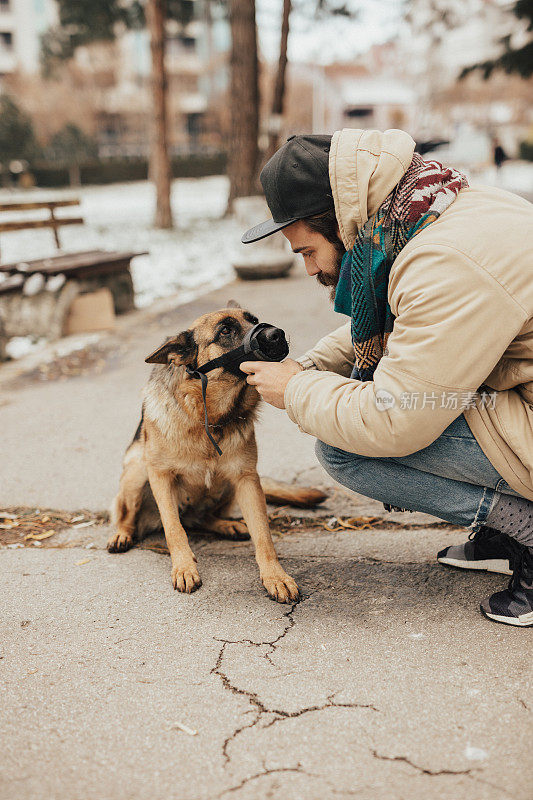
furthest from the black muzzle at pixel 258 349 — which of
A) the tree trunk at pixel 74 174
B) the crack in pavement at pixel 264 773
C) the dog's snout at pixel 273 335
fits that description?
the tree trunk at pixel 74 174

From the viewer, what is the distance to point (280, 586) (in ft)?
9.46

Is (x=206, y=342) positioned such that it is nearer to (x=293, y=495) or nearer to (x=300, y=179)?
(x=300, y=179)

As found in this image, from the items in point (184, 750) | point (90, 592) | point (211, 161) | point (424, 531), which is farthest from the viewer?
point (211, 161)

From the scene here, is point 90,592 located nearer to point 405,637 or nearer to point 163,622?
point 163,622

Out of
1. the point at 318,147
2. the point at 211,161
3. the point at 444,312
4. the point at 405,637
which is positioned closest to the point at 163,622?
the point at 405,637

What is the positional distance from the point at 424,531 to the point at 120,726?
1844 mm

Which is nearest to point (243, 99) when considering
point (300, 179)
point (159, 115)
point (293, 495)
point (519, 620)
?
point (159, 115)

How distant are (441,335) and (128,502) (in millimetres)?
1949

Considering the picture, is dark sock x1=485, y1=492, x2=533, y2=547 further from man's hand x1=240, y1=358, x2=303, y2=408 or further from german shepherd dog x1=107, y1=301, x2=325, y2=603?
german shepherd dog x1=107, y1=301, x2=325, y2=603

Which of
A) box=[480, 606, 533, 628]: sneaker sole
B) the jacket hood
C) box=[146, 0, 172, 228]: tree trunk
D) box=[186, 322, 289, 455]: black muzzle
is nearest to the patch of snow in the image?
box=[480, 606, 533, 628]: sneaker sole

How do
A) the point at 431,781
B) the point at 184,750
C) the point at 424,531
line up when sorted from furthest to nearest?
the point at 424,531 < the point at 184,750 < the point at 431,781

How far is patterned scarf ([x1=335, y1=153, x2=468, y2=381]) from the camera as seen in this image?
2.30 metres

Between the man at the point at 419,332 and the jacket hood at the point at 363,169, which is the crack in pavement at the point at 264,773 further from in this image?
the jacket hood at the point at 363,169

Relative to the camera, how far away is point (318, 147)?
2.45 metres
